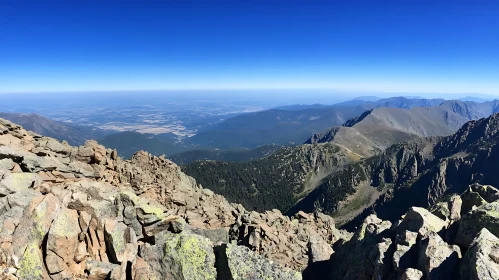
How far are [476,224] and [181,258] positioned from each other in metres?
23.1

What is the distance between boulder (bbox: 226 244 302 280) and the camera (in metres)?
21.3

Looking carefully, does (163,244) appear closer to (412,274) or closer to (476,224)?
(412,274)

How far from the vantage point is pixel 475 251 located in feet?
58.6

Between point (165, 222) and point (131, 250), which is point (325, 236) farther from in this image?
point (131, 250)

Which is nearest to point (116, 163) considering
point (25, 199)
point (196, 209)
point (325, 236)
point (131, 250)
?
point (196, 209)

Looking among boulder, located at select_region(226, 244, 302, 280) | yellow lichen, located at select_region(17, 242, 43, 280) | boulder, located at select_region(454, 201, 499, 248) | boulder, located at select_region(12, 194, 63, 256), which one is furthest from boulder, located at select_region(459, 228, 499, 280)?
boulder, located at select_region(12, 194, 63, 256)

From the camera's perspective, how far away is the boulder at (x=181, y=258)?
21.1 m

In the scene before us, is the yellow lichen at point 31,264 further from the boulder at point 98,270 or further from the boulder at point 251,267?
the boulder at point 251,267

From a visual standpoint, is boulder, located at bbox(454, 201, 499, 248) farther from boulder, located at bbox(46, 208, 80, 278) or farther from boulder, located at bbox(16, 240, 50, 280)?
boulder, located at bbox(16, 240, 50, 280)

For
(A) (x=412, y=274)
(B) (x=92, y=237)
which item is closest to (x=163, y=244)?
(B) (x=92, y=237)

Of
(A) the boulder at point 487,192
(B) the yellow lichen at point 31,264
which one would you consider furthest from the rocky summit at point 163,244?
(A) the boulder at point 487,192

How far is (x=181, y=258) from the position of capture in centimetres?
2169

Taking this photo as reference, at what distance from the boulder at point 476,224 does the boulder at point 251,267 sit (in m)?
13.3

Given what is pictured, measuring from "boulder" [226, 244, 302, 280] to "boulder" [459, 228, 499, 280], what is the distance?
11.1 meters
